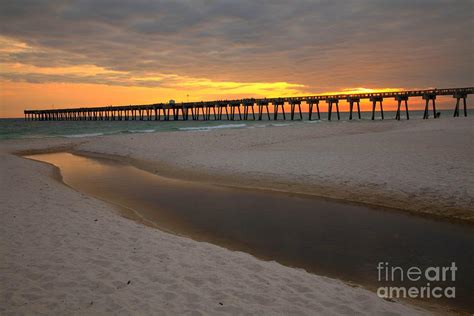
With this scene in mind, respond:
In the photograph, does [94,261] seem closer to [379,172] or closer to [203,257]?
[203,257]

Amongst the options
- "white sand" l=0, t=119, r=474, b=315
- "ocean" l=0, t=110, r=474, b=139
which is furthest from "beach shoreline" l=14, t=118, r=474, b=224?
"ocean" l=0, t=110, r=474, b=139

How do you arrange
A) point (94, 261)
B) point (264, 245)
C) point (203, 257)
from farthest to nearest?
point (264, 245) < point (203, 257) < point (94, 261)

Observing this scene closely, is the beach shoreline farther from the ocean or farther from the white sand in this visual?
the ocean

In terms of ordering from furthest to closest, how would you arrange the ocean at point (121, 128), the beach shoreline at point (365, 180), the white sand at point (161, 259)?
the ocean at point (121, 128)
the beach shoreline at point (365, 180)
the white sand at point (161, 259)

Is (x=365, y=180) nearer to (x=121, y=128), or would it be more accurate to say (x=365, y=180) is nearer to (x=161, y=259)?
(x=161, y=259)

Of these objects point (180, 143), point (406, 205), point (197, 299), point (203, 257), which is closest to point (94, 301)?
point (197, 299)

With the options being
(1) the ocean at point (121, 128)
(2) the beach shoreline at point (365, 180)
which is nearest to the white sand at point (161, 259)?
(2) the beach shoreline at point (365, 180)

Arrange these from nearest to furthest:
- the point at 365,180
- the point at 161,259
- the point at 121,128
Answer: the point at 161,259
the point at 365,180
the point at 121,128

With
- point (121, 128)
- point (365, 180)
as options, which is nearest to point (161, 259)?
point (365, 180)

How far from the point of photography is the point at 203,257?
6.16m

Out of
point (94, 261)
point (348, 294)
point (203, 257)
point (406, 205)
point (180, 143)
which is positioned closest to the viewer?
point (348, 294)

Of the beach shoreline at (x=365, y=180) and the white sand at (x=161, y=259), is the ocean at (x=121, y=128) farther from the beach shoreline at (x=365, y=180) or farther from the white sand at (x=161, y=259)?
the white sand at (x=161, y=259)

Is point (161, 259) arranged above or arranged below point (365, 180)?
below

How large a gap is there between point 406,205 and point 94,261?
8667mm
